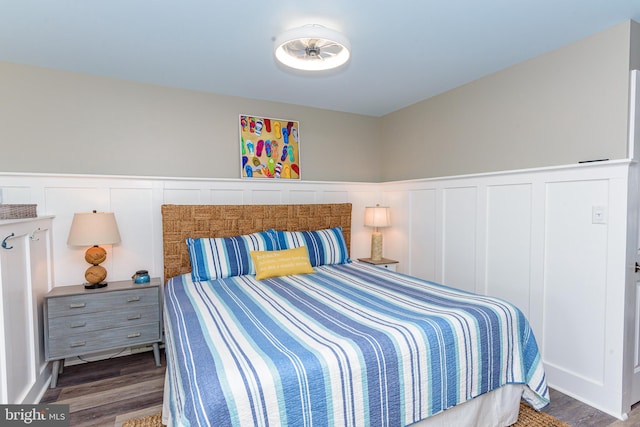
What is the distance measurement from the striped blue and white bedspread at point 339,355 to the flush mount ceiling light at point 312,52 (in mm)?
1517

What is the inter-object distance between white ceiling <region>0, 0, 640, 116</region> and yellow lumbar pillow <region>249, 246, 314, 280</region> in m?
1.55

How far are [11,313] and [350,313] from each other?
193 centimetres

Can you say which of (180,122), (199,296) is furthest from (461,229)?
(180,122)

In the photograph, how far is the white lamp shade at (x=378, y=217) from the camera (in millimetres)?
3785

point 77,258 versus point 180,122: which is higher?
point 180,122

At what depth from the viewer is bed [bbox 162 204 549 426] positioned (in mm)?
1217

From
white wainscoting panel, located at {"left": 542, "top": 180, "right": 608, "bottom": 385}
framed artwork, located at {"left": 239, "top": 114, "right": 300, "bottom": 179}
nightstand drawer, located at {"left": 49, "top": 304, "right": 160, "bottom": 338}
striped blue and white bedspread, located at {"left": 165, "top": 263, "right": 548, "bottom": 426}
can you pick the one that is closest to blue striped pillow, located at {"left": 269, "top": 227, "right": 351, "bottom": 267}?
framed artwork, located at {"left": 239, "top": 114, "right": 300, "bottom": 179}

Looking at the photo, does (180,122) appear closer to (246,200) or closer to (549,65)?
(246,200)

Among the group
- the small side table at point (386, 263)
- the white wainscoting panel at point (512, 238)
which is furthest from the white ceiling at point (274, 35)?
the small side table at point (386, 263)

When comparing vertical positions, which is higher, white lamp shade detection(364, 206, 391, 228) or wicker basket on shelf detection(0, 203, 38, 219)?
wicker basket on shelf detection(0, 203, 38, 219)

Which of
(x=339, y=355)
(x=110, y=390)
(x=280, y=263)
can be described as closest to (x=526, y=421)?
(x=339, y=355)

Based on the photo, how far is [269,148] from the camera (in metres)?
3.53

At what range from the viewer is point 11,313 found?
74.8 inches

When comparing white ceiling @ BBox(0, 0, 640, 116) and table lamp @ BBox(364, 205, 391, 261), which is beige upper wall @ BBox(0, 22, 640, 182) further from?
table lamp @ BBox(364, 205, 391, 261)
